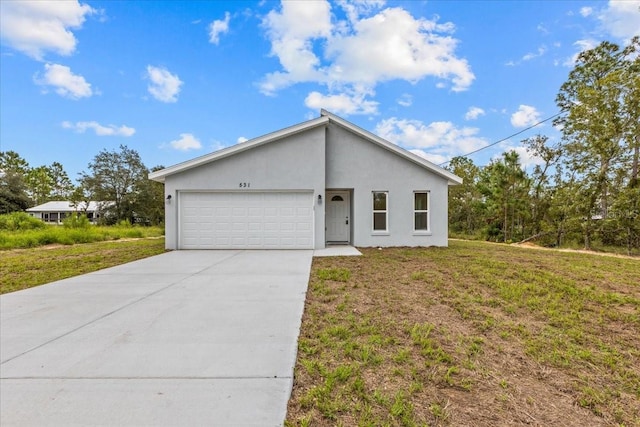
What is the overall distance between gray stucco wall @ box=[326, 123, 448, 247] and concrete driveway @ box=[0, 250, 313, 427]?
20.9 feet

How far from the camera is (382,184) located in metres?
12.0

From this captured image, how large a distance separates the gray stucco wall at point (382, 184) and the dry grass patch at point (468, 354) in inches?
225

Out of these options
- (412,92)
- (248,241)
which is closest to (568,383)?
(248,241)

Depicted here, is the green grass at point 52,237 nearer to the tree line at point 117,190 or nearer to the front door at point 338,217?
the front door at point 338,217

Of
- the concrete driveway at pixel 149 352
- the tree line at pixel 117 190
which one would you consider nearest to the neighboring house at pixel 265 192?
the concrete driveway at pixel 149 352

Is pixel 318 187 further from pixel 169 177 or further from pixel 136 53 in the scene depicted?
pixel 136 53

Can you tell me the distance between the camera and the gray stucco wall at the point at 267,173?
11.5 metres

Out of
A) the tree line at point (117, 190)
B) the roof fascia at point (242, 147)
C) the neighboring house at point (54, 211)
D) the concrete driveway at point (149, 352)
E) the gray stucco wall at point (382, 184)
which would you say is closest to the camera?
the concrete driveway at point (149, 352)

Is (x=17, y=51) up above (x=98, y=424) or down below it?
above

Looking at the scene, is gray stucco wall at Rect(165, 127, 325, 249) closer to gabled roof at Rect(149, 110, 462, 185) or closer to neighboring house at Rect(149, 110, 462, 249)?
neighboring house at Rect(149, 110, 462, 249)

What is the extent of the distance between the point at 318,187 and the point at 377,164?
2.56 meters

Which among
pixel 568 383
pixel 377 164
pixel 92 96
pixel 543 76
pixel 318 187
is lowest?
pixel 568 383

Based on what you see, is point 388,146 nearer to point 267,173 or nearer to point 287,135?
point 287,135

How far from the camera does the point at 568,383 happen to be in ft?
8.81
